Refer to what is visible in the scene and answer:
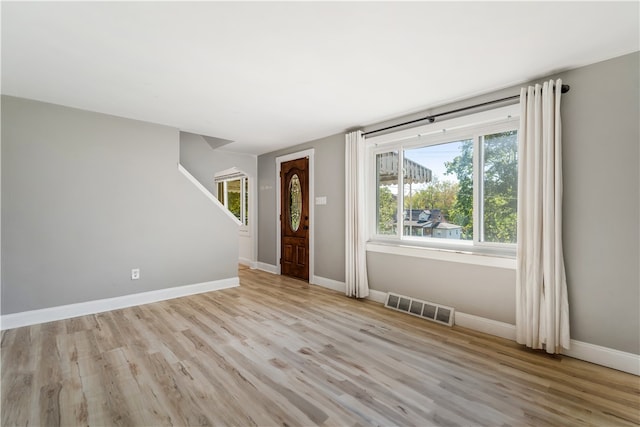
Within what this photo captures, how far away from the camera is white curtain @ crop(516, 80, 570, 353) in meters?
2.56

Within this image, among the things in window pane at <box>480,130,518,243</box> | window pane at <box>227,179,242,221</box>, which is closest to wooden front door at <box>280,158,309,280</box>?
window pane at <box>227,179,242,221</box>

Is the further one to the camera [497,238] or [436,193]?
[436,193]

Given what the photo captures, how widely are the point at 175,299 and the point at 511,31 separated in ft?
16.1

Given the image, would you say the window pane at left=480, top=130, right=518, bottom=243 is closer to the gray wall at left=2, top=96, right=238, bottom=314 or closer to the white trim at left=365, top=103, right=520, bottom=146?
the white trim at left=365, top=103, right=520, bottom=146

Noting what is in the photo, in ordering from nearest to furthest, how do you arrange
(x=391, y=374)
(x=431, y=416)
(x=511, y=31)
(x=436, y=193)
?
1. (x=431, y=416)
2. (x=511, y=31)
3. (x=391, y=374)
4. (x=436, y=193)

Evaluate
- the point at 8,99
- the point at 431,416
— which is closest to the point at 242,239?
the point at 8,99

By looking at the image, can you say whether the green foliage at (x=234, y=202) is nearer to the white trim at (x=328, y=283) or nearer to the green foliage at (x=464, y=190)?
the white trim at (x=328, y=283)

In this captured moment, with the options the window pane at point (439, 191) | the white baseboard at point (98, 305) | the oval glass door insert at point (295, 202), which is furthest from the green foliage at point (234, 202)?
the window pane at point (439, 191)

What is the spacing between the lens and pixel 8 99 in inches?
126

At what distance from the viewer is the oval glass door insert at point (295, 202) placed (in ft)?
18.1

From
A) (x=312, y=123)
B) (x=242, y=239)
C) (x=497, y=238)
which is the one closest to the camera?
(x=497, y=238)

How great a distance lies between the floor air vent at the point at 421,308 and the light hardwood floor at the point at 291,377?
0.13 m

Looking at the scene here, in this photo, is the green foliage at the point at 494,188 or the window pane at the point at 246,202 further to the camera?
the window pane at the point at 246,202

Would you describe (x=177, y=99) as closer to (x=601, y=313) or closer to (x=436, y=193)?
(x=436, y=193)
